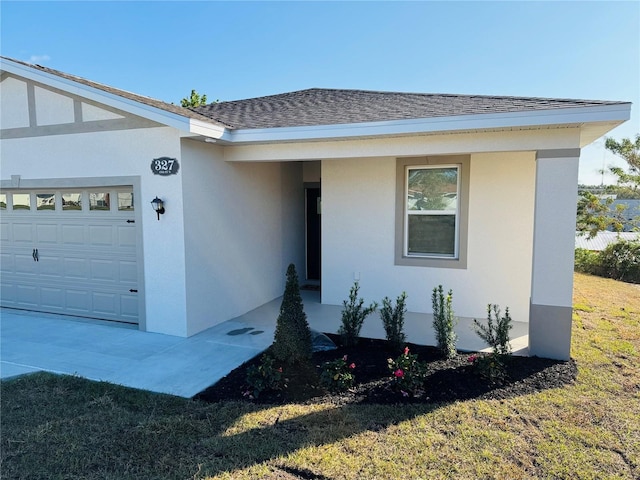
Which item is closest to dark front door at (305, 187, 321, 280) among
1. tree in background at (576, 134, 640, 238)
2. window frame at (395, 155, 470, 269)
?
window frame at (395, 155, 470, 269)

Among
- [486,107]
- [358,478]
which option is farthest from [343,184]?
[358,478]

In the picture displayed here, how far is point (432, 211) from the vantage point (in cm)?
755

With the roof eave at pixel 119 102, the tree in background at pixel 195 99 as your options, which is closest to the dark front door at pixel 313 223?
the roof eave at pixel 119 102

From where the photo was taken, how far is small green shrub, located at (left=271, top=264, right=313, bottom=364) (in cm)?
509

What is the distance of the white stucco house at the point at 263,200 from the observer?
17.7 ft

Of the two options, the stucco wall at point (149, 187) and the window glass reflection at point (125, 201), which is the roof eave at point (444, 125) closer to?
the stucco wall at point (149, 187)

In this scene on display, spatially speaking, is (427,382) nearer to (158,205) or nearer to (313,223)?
(158,205)

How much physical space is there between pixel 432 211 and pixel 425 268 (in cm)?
110

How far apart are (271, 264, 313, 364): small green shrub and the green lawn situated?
1002 millimetres

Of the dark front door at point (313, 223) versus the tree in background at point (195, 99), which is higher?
the tree in background at point (195, 99)

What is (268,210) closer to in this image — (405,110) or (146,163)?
(146,163)

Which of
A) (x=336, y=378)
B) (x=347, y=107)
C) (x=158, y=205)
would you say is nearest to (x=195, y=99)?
(x=347, y=107)

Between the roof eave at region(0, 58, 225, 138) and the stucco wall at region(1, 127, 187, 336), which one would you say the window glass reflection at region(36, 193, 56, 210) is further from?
the roof eave at region(0, 58, 225, 138)

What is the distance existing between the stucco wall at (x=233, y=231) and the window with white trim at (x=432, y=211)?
9.94ft
